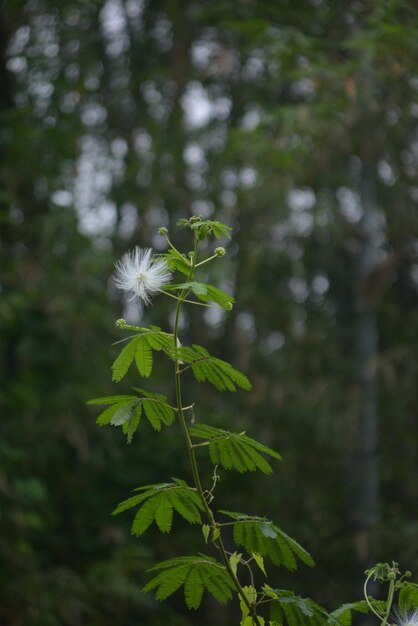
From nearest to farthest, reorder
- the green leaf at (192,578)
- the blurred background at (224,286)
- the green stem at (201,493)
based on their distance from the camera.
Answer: the green stem at (201,493) → the green leaf at (192,578) → the blurred background at (224,286)

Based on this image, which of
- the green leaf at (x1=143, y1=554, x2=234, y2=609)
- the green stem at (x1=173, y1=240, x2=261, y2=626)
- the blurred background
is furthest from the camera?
the blurred background

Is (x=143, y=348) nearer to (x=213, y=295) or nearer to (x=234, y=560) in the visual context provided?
(x=213, y=295)

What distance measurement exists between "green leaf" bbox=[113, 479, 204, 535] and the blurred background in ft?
13.3

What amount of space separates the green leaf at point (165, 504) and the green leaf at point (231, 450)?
0.27ft

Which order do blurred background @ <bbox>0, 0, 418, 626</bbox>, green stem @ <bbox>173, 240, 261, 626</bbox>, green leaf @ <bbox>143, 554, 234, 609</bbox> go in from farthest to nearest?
blurred background @ <bbox>0, 0, 418, 626</bbox> → green leaf @ <bbox>143, 554, 234, 609</bbox> → green stem @ <bbox>173, 240, 261, 626</bbox>

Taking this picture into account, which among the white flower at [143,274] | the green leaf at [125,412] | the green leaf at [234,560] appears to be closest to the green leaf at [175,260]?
the white flower at [143,274]

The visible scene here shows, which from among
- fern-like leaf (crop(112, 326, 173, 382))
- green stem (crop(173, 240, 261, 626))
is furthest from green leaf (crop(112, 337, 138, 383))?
green stem (crop(173, 240, 261, 626))

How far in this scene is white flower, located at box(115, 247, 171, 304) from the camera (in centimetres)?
153

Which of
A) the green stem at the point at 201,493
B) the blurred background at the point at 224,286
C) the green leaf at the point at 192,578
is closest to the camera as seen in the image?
the green stem at the point at 201,493

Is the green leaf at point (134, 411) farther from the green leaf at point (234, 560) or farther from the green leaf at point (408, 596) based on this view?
the green leaf at point (408, 596)

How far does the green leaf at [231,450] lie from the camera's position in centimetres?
159

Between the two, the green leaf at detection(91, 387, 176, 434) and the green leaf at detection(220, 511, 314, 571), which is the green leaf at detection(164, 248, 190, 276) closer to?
the green leaf at detection(91, 387, 176, 434)

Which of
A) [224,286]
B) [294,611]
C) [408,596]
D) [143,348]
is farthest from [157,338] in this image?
[224,286]

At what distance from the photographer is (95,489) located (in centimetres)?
729
